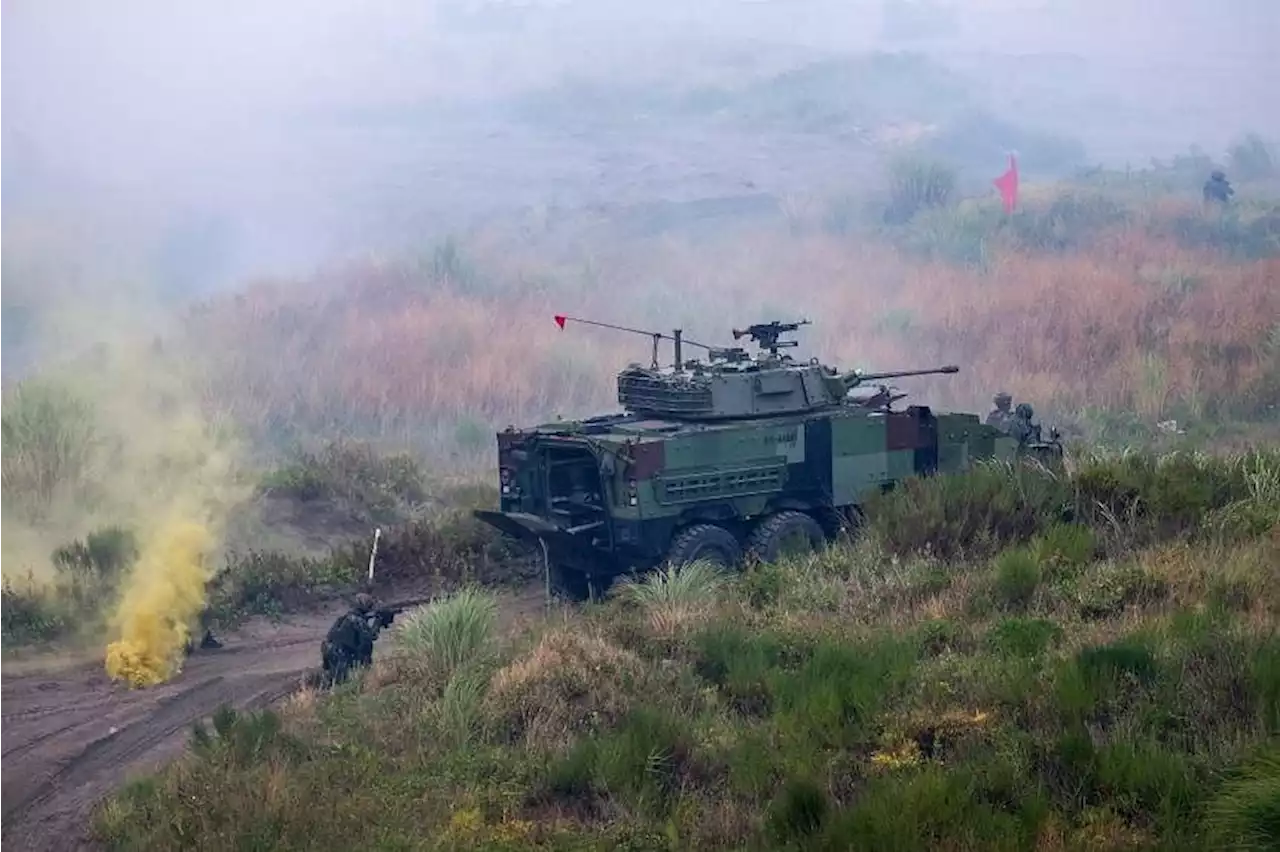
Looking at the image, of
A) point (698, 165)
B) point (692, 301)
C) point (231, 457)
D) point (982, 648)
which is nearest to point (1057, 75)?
point (698, 165)

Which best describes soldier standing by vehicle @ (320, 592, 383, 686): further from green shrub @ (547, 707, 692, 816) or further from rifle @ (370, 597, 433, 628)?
green shrub @ (547, 707, 692, 816)

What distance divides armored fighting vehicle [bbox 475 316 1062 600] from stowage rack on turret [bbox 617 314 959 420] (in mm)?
14

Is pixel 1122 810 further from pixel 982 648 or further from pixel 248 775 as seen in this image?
pixel 248 775

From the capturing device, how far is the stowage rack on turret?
1584 centimetres

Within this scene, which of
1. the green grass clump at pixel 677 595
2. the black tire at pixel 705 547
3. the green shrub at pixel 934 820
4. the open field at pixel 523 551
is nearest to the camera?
the green shrub at pixel 934 820

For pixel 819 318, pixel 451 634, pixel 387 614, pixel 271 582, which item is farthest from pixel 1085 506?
pixel 819 318

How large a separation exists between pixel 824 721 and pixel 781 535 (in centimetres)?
648

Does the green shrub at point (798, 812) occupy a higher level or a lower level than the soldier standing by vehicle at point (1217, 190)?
lower

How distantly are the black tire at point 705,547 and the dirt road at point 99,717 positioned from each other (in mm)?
1453

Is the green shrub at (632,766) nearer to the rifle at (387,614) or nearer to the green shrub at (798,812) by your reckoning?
the green shrub at (798,812)

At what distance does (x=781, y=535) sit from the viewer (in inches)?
611

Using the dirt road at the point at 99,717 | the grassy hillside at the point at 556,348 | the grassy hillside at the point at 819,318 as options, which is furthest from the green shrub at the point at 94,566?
the grassy hillside at the point at 819,318

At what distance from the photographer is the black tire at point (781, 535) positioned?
1538 cm

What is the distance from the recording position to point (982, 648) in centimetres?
1031
